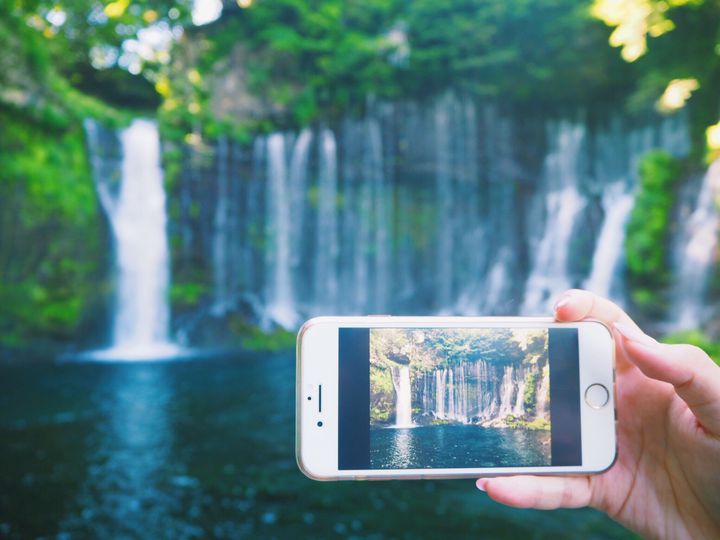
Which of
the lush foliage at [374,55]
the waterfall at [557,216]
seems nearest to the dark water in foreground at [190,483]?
the lush foliage at [374,55]

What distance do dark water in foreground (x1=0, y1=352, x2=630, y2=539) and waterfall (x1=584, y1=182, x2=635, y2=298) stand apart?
5.16 metres

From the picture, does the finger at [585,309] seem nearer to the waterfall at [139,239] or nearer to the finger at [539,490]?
the finger at [539,490]

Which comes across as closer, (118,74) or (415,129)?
(118,74)

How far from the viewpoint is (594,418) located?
37.6 inches

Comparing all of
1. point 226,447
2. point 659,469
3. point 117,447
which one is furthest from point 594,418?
point 117,447

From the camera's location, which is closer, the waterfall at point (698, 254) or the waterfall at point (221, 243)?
the waterfall at point (698, 254)

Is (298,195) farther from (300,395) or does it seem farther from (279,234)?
(300,395)

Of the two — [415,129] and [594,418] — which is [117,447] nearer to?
[594,418]

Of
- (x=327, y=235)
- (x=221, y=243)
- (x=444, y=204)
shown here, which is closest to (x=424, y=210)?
(x=444, y=204)

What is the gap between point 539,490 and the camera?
0.92 metres

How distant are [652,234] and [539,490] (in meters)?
7.96

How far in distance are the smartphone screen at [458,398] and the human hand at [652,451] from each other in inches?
2.2

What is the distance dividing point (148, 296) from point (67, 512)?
497cm

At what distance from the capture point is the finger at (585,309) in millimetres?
932
